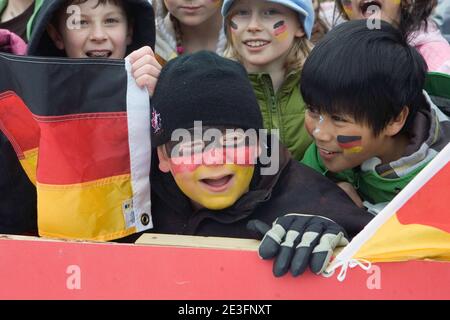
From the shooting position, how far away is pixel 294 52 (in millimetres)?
2730

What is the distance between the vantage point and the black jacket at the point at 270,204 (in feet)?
6.74

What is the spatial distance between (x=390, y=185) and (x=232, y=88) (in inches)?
20.3

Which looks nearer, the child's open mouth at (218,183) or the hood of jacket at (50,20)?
the child's open mouth at (218,183)

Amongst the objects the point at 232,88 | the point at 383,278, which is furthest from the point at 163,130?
the point at 383,278

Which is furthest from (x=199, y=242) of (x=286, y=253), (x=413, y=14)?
(x=413, y=14)

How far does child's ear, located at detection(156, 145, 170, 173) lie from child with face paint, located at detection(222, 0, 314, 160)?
547mm

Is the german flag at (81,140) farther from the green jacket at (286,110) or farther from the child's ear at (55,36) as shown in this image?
the green jacket at (286,110)

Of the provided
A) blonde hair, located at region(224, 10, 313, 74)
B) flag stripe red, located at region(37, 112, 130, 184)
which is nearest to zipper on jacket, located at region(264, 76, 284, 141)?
blonde hair, located at region(224, 10, 313, 74)

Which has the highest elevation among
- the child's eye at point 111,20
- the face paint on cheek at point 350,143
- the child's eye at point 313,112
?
the child's eye at point 111,20

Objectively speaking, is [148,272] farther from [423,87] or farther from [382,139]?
A: [423,87]

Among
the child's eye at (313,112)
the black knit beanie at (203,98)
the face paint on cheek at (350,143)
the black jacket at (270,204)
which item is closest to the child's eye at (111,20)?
the black knit beanie at (203,98)

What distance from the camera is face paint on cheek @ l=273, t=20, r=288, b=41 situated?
8.77 feet

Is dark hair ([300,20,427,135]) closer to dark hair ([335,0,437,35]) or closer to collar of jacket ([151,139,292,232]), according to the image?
collar of jacket ([151,139,292,232])

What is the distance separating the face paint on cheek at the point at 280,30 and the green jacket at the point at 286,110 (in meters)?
0.13
